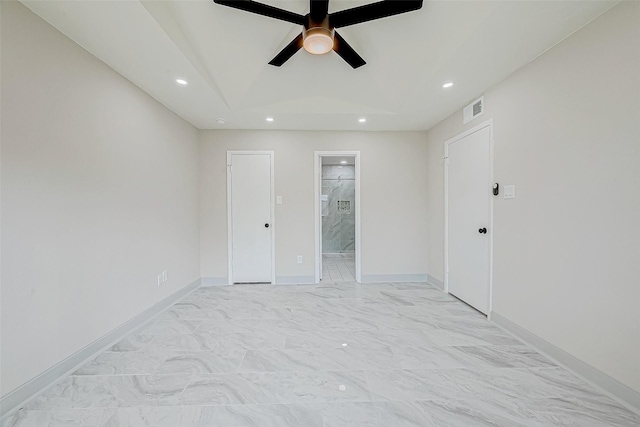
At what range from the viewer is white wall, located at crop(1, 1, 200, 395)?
141cm

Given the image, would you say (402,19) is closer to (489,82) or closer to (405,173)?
(489,82)

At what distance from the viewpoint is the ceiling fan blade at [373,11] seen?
140 cm

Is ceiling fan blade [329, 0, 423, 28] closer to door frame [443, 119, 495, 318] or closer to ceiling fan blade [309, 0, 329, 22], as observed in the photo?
ceiling fan blade [309, 0, 329, 22]

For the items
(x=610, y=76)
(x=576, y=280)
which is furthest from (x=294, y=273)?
(x=610, y=76)

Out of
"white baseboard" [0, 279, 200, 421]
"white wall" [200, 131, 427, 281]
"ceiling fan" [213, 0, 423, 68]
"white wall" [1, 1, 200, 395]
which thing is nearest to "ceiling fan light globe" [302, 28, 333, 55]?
"ceiling fan" [213, 0, 423, 68]

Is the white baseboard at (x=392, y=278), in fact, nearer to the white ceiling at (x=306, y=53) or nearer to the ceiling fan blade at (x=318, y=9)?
the white ceiling at (x=306, y=53)

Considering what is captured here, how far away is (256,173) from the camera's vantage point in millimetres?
3750

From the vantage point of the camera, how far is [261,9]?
4.76ft

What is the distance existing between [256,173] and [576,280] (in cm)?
369

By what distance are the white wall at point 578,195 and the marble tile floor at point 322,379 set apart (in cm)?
37

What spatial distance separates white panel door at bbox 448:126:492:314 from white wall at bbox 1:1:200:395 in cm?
369

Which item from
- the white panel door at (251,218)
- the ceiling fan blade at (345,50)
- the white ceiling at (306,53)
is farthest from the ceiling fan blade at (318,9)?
the white panel door at (251,218)

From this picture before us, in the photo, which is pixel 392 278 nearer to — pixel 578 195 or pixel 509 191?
pixel 509 191

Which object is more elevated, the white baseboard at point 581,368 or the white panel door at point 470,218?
the white panel door at point 470,218
